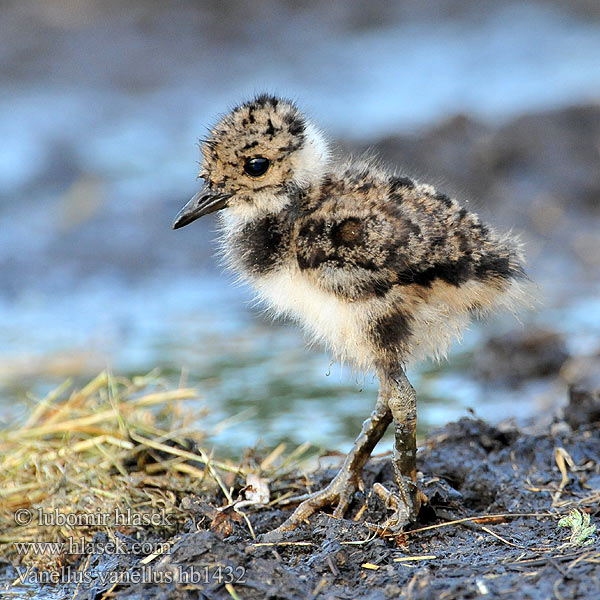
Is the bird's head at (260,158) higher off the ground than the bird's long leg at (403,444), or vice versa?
the bird's head at (260,158)

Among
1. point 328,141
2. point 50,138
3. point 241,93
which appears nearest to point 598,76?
point 241,93

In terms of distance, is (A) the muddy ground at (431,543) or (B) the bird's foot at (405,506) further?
(B) the bird's foot at (405,506)

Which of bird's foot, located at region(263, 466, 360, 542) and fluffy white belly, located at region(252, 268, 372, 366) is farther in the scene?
bird's foot, located at region(263, 466, 360, 542)

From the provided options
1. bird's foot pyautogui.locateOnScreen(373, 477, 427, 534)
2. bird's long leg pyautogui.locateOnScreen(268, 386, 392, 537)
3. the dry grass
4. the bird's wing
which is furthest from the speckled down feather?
the dry grass

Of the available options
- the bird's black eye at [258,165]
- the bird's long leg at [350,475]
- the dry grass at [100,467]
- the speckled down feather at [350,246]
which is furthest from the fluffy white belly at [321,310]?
the dry grass at [100,467]

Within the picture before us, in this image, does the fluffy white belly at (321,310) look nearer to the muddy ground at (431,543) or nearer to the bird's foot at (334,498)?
the bird's foot at (334,498)

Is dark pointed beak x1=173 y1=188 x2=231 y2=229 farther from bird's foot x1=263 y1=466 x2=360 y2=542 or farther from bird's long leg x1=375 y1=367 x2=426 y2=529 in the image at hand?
bird's foot x1=263 y1=466 x2=360 y2=542

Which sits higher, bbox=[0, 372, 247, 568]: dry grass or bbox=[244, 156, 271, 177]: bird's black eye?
bbox=[244, 156, 271, 177]: bird's black eye

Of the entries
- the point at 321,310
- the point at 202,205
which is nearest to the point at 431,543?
the point at 321,310
